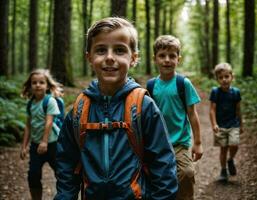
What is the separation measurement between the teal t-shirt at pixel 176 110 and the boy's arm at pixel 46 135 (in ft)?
5.53

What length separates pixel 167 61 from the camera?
4.57 m

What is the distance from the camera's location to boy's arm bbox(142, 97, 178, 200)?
8.35ft

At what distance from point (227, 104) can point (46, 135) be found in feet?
10.7

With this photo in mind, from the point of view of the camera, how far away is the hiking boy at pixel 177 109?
14.2 feet

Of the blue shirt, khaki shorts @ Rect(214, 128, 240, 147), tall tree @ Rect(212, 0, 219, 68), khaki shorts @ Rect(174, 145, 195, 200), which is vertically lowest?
khaki shorts @ Rect(174, 145, 195, 200)

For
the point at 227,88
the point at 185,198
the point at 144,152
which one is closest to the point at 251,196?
the point at 227,88

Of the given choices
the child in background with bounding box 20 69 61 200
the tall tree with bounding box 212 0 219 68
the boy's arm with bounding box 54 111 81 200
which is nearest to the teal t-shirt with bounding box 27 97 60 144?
the child in background with bounding box 20 69 61 200

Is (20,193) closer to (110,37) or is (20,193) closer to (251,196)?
(251,196)

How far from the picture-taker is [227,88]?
275 inches

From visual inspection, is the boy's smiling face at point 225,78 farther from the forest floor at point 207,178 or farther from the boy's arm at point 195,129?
the boy's arm at point 195,129

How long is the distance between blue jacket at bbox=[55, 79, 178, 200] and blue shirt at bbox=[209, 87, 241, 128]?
15.0 ft

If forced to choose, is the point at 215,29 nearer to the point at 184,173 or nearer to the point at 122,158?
the point at 184,173

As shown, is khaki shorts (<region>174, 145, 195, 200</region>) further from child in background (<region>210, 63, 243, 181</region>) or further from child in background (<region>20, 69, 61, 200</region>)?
child in background (<region>210, 63, 243, 181</region>)

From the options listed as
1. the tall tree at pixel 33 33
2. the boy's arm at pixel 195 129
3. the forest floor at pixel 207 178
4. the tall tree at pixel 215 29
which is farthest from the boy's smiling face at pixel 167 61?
the tall tree at pixel 215 29
